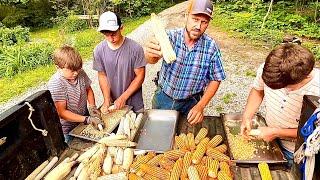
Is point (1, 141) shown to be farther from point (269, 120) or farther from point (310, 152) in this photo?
point (269, 120)

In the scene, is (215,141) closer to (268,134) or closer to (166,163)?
(268,134)

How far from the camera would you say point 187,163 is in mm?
2439

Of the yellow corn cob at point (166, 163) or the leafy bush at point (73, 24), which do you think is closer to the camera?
the yellow corn cob at point (166, 163)

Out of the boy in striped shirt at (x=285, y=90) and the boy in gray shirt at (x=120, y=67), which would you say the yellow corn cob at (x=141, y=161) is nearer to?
the boy in striped shirt at (x=285, y=90)

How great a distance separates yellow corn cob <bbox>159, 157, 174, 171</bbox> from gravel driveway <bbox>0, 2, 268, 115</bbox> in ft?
14.0

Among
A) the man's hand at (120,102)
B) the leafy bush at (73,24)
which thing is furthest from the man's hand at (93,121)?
the leafy bush at (73,24)

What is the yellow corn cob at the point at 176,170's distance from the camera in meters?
2.32

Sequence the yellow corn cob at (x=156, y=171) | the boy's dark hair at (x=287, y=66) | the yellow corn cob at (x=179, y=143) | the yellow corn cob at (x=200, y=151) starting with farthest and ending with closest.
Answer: the yellow corn cob at (x=179, y=143)
the yellow corn cob at (x=200, y=151)
the yellow corn cob at (x=156, y=171)
the boy's dark hair at (x=287, y=66)

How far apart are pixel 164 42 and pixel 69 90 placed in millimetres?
1083

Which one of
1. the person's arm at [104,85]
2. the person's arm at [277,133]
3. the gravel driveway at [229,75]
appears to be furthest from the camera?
the gravel driveway at [229,75]

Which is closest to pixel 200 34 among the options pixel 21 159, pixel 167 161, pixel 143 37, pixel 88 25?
pixel 167 161

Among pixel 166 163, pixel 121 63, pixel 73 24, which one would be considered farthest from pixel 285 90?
pixel 73 24

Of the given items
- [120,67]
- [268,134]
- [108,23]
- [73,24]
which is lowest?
[73,24]

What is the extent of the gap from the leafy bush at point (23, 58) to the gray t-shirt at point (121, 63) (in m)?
7.50
